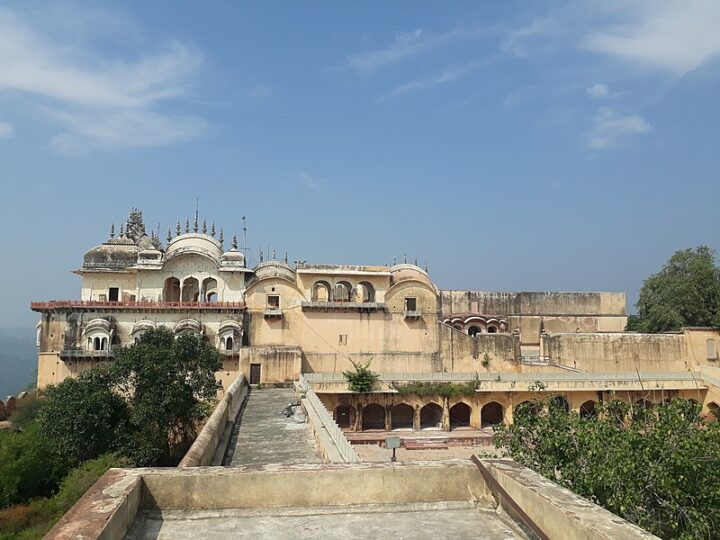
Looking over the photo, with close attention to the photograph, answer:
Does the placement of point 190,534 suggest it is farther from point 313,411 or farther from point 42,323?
point 42,323

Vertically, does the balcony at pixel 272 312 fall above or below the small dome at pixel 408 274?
below

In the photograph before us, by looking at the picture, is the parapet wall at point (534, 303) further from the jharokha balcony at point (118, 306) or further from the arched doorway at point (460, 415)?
the jharokha balcony at point (118, 306)

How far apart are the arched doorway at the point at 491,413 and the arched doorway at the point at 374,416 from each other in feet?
15.1

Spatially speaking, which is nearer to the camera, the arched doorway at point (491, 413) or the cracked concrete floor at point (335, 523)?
the cracked concrete floor at point (335, 523)

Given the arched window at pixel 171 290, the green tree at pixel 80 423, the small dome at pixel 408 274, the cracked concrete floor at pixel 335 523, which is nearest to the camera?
the cracked concrete floor at pixel 335 523

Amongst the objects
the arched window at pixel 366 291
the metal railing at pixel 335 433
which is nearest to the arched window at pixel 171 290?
the arched window at pixel 366 291

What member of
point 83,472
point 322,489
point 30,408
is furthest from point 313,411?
point 30,408

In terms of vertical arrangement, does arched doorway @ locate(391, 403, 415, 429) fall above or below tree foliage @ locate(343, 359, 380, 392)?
below

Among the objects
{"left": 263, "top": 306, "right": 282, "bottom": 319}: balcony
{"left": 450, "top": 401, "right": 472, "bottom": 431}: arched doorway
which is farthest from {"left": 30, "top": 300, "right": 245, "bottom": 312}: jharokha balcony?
{"left": 450, "top": 401, "right": 472, "bottom": 431}: arched doorway

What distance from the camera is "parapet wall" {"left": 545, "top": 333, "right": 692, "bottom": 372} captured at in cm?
2886

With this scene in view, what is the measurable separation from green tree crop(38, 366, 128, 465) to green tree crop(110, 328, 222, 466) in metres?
0.57

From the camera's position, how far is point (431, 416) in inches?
1024

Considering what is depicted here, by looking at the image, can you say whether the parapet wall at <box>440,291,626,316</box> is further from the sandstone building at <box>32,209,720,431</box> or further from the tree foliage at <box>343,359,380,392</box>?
the tree foliage at <box>343,359,380,392</box>

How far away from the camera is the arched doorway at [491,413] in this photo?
2616 cm
